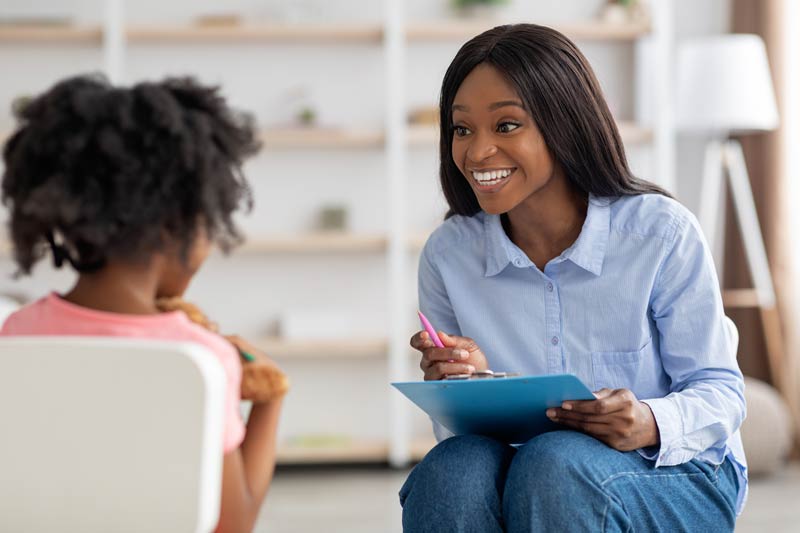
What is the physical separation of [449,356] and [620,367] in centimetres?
27

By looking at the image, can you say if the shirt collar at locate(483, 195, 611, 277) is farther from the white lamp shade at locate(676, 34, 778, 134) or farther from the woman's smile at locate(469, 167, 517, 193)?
the white lamp shade at locate(676, 34, 778, 134)

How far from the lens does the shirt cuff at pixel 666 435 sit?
1.60m

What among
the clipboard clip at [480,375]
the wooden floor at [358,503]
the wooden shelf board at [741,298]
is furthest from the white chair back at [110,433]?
the wooden shelf board at [741,298]

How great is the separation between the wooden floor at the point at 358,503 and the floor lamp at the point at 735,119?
24.3 inches

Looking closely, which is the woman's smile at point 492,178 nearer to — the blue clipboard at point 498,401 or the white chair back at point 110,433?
the blue clipboard at point 498,401

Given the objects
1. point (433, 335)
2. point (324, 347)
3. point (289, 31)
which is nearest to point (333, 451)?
point (324, 347)

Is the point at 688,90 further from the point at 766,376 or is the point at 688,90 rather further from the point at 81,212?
the point at 81,212

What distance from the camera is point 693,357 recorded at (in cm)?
172

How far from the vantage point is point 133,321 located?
4.04ft

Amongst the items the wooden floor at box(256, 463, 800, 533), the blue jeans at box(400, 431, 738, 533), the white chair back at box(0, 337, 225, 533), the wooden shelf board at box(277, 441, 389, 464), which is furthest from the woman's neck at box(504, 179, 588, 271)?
the wooden shelf board at box(277, 441, 389, 464)

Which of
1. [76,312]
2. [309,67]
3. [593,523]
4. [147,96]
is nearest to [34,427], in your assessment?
[76,312]

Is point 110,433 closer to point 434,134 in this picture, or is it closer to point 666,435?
point 666,435

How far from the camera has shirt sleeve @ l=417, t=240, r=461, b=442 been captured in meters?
1.97

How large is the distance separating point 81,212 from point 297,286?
338cm
